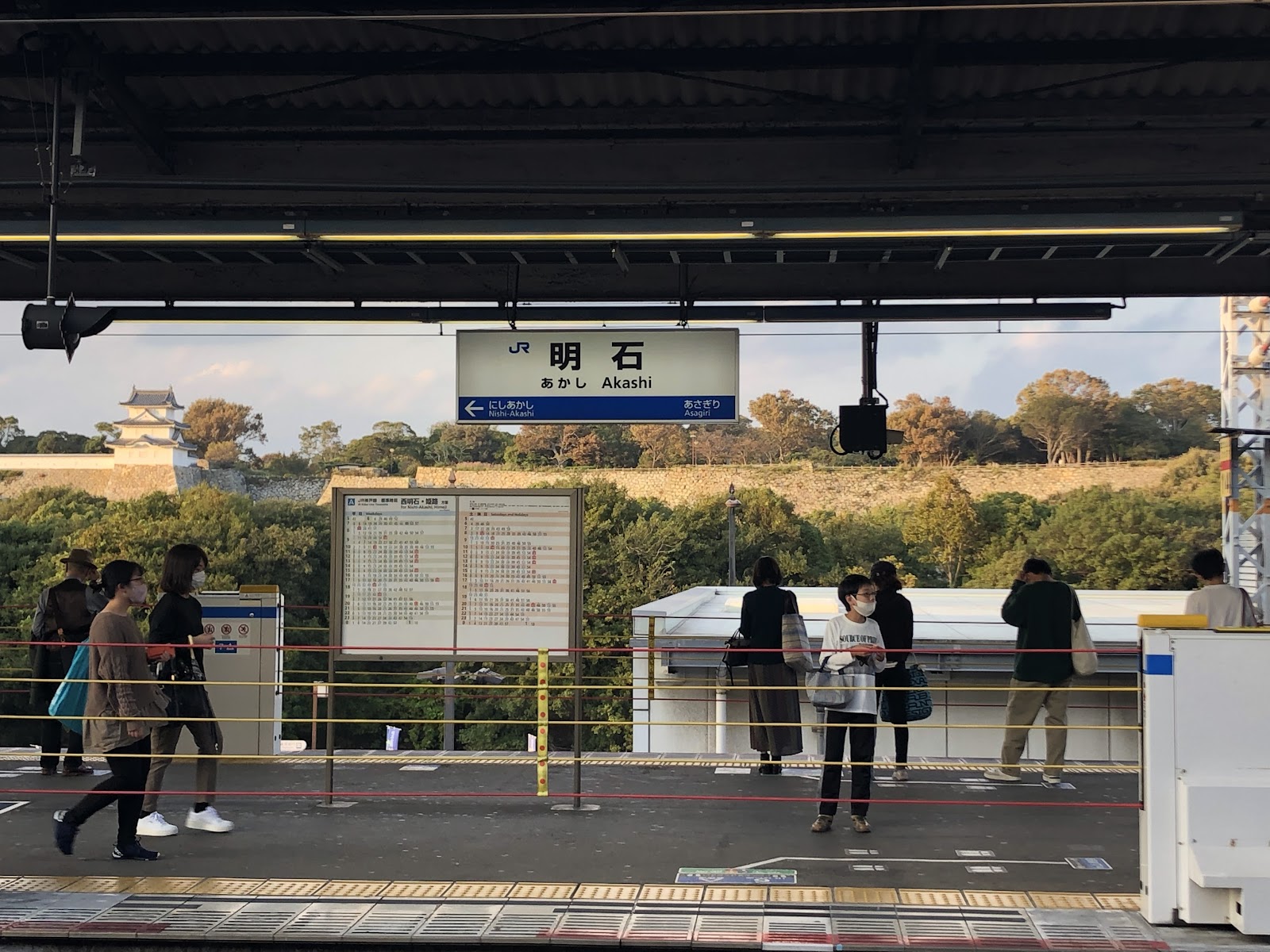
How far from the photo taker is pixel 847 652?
21.7 ft

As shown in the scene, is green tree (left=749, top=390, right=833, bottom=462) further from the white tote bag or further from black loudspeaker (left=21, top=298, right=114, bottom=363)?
black loudspeaker (left=21, top=298, right=114, bottom=363)

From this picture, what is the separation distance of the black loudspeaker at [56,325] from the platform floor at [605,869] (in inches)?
99.0

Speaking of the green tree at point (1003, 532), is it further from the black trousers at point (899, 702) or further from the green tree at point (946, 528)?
the black trousers at point (899, 702)

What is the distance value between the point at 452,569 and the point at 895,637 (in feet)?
9.31

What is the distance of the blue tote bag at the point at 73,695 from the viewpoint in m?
6.50

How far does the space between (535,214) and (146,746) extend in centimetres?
372

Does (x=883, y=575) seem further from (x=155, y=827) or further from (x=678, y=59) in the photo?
(x=155, y=827)

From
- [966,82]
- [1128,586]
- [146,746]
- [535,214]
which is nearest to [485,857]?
[146,746]

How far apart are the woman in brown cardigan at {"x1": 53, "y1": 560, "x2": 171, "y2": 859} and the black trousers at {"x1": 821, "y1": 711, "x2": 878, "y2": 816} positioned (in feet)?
11.0

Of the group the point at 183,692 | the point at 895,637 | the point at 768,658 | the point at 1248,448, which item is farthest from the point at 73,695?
the point at 1248,448

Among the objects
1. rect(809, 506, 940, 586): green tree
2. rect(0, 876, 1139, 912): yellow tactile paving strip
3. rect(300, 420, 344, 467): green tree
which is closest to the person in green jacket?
rect(0, 876, 1139, 912): yellow tactile paving strip

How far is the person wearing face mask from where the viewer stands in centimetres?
668

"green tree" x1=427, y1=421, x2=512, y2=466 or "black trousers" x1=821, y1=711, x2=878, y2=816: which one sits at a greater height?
"green tree" x1=427, y1=421, x2=512, y2=466

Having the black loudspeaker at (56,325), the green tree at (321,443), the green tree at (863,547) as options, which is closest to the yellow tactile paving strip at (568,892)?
the black loudspeaker at (56,325)
